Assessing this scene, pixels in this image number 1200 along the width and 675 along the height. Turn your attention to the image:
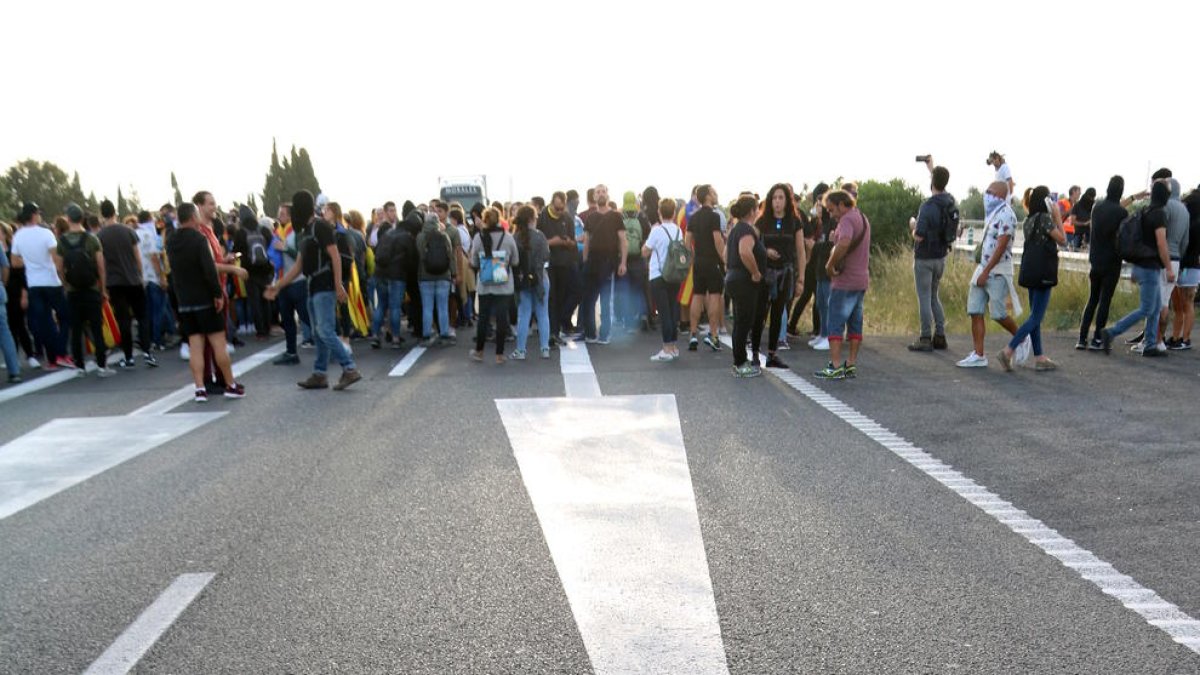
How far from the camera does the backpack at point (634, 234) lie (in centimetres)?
1471

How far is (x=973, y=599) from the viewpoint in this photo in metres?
4.30

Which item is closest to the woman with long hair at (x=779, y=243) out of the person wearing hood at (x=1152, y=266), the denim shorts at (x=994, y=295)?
the denim shorts at (x=994, y=295)

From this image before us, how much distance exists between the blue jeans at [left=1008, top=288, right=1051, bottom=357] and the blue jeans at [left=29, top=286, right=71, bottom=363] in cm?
1115

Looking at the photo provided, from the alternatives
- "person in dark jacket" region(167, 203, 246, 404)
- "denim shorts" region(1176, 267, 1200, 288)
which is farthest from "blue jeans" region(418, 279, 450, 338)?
"denim shorts" region(1176, 267, 1200, 288)

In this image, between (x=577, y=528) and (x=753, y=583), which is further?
(x=577, y=528)

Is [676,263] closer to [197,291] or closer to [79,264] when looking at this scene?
[197,291]

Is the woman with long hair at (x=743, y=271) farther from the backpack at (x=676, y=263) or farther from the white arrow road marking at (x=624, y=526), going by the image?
the backpack at (x=676, y=263)

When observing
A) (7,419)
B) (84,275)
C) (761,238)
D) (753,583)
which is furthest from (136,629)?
(84,275)

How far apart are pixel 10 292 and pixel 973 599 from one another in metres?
13.2

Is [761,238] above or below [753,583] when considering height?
above

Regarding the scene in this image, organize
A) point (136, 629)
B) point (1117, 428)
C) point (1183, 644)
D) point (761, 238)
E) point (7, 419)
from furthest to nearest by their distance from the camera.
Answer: point (761, 238), point (7, 419), point (1117, 428), point (136, 629), point (1183, 644)

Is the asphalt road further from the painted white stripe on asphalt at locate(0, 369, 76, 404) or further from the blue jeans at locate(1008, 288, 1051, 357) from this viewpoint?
the painted white stripe on asphalt at locate(0, 369, 76, 404)

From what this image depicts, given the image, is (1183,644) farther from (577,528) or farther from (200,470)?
(200,470)

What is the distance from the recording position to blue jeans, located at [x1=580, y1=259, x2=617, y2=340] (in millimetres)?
13867
